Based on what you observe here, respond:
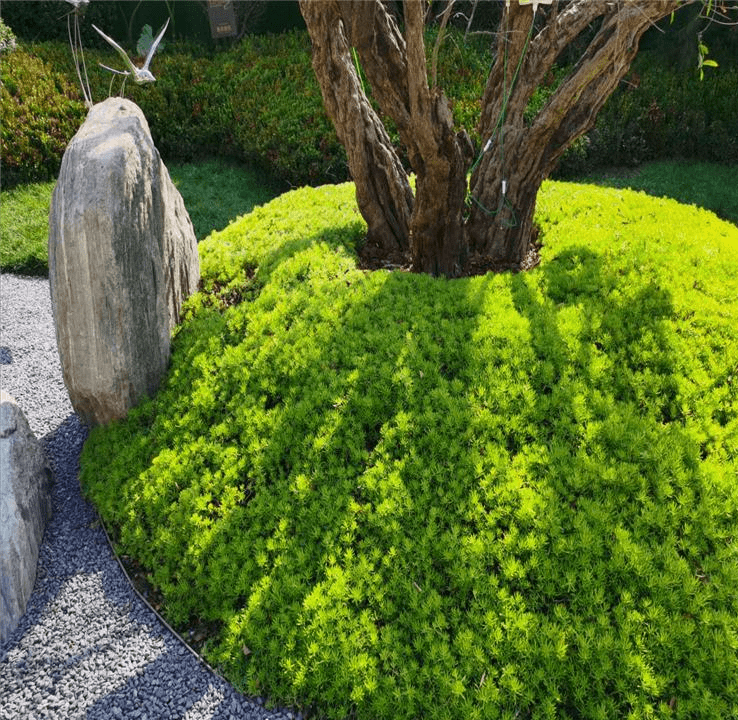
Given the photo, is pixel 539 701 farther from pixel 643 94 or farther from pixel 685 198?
pixel 643 94

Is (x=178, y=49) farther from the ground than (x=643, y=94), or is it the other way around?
(x=178, y=49)

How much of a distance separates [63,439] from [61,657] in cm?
192

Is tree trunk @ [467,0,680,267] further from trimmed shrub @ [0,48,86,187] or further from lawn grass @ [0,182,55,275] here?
trimmed shrub @ [0,48,86,187]

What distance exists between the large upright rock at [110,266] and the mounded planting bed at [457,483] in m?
0.26

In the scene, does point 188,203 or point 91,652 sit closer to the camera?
point 91,652

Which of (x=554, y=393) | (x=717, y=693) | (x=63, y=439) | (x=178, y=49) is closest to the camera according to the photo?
(x=717, y=693)

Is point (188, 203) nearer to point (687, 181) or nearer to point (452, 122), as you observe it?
point (452, 122)

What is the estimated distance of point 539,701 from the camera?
9.34ft

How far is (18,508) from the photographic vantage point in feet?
12.6

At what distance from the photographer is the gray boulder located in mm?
3625

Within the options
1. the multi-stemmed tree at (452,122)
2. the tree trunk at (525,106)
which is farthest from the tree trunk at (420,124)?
the tree trunk at (525,106)

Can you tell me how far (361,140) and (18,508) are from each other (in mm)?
3793

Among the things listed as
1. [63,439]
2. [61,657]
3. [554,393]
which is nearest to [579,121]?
[554,393]

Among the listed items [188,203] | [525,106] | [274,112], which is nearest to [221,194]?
[188,203]
